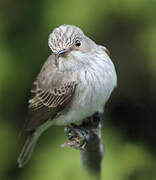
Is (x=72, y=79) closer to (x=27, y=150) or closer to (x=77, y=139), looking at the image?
(x=77, y=139)

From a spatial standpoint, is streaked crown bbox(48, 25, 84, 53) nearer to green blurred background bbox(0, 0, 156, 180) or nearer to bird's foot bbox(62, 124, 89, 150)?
bird's foot bbox(62, 124, 89, 150)

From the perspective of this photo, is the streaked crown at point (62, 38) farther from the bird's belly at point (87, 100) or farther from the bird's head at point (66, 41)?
the bird's belly at point (87, 100)

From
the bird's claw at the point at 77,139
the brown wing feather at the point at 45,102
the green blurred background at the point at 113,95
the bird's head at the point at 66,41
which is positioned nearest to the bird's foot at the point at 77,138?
the bird's claw at the point at 77,139

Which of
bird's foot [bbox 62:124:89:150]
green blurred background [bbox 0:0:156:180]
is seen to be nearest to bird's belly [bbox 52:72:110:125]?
bird's foot [bbox 62:124:89:150]

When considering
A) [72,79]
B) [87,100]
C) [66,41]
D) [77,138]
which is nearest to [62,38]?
[66,41]

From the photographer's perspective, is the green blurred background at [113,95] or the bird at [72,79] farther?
the green blurred background at [113,95]

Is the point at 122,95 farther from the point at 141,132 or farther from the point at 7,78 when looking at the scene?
the point at 7,78

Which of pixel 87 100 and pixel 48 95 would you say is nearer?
pixel 87 100
